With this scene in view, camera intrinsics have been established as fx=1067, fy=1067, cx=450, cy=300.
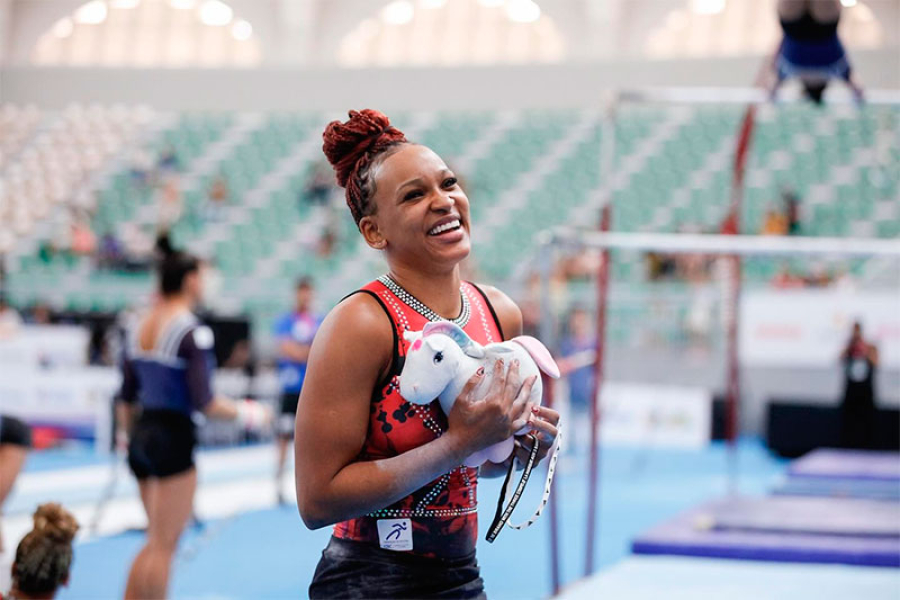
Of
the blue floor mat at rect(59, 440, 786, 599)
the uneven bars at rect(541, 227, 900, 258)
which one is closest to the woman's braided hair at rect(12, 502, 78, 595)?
the blue floor mat at rect(59, 440, 786, 599)

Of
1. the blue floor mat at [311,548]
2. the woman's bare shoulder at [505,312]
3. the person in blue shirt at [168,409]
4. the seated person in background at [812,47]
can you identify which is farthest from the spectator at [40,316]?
the woman's bare shoulder at [505,312]

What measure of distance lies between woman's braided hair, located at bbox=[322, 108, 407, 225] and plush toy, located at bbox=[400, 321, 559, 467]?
0.89 feet

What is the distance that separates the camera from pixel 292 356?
7.21 metres

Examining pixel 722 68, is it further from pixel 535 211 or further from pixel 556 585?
pixel 556 585

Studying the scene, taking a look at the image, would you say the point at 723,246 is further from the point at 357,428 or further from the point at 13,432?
the point at 357,428

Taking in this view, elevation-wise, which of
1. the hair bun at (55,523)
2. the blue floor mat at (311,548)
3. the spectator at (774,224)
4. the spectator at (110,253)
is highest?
the spectator at (774,224)

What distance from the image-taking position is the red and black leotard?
1.66 m

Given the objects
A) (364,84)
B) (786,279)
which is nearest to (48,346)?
(786,279)

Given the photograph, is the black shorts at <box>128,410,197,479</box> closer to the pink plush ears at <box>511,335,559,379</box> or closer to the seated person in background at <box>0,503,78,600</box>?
the seated person in background at <box>0,503,78,600</box>

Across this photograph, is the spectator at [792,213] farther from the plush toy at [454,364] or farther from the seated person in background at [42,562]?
the plush toy at [454,364]

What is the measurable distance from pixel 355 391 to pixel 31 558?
4.19 feet

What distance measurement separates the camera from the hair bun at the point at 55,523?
2.53m

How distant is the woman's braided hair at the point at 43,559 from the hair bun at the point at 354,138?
4.21 ft

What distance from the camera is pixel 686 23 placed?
1781 centimetres
